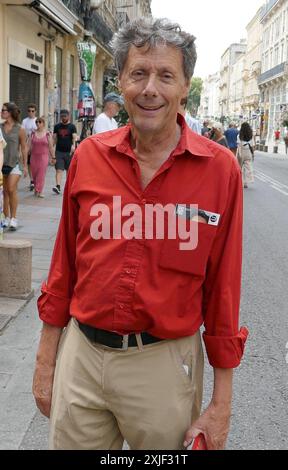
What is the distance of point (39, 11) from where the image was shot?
15.5 metres

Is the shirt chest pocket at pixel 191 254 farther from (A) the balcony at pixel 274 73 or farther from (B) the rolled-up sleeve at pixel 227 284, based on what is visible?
(A) the balcony at pixel 274 73

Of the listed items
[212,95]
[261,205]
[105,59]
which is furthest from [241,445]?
[212,95]

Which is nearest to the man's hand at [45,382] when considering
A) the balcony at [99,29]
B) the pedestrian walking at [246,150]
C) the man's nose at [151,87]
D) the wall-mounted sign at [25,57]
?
the man's nose at [151,87]

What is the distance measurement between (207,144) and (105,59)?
31.7m

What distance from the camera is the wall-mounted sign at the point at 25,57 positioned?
1532cm

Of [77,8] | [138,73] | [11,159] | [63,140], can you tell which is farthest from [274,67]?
[138,73]

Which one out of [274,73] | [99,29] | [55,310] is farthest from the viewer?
[274,73]

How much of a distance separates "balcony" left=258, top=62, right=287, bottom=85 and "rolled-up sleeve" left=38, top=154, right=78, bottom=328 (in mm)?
57727

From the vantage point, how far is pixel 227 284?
1.90 m

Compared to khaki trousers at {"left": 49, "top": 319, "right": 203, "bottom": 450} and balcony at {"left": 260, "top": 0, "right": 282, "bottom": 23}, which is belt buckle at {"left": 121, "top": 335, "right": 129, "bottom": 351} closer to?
khaki trousers at {"left": 49, "top": 319, "right": 203, "bottom": 450}

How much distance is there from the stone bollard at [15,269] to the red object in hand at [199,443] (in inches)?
158

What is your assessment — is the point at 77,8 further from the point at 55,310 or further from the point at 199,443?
the point at 199,443

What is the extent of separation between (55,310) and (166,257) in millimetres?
468

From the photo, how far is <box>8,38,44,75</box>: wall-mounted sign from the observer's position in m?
15.3
